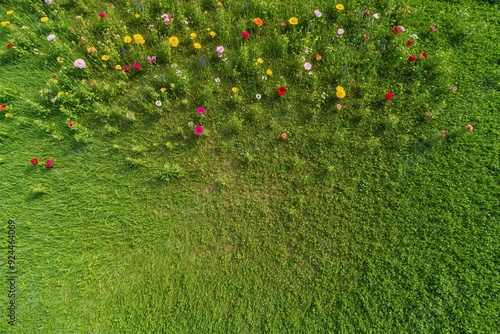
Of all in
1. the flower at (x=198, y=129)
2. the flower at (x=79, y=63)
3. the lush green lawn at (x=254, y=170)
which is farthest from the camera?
the flower at (x=79, y=63)

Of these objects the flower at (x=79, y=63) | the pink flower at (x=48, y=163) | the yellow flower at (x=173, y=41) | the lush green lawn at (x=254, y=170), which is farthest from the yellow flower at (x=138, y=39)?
the pink flower at (x=48, y=163)

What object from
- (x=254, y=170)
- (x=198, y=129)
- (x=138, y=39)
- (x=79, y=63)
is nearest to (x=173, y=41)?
(x=138, y=39)

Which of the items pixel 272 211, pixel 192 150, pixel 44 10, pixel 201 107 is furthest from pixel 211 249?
pixel 44 10

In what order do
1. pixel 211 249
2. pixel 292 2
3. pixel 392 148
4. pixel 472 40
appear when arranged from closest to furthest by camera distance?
1. pixel 211 249
2. pixel 392 148
3. pixel 472 40
4. pixel 292 2

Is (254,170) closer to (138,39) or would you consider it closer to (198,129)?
(198,129)

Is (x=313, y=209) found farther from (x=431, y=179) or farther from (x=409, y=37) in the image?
(x=409, y=37)

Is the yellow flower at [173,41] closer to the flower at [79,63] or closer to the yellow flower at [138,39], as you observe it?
the yellow flower at [138,39]

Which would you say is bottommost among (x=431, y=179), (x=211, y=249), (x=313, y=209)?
(x=211, y=249)

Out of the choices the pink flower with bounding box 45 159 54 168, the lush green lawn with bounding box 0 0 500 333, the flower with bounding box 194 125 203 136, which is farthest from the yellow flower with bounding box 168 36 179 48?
the pink flower with bounding box 45 159 54 168

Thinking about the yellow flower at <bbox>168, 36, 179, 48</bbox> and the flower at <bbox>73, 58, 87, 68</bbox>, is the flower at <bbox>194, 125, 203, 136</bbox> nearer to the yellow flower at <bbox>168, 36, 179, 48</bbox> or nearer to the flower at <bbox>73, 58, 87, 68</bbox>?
the yellow flower at <bbox>168, 36, 179, 48</bbox>

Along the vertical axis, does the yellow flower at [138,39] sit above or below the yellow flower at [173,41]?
above
